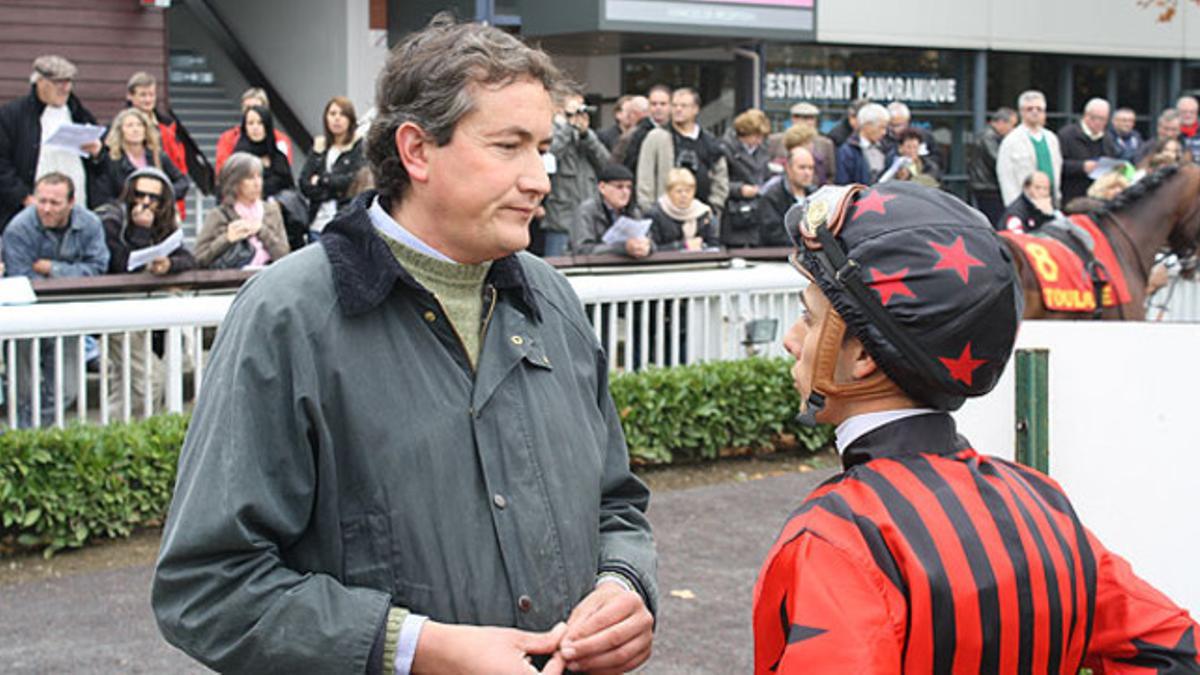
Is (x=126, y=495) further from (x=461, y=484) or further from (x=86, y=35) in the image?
(x=86, y=35)

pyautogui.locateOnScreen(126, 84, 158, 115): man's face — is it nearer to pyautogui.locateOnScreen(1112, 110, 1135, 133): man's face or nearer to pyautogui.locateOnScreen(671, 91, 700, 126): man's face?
pyautogui.locateOnScreen(671, 91, 700, 126): man's face

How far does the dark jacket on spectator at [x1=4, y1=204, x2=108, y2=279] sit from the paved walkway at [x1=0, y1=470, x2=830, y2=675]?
2.97 meters

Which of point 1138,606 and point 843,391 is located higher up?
point 843,391

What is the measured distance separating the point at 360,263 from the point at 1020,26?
21.3 metres

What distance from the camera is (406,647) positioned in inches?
92.0

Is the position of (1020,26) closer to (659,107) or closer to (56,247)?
(659,107)

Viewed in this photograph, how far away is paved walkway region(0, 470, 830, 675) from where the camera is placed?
5621mm

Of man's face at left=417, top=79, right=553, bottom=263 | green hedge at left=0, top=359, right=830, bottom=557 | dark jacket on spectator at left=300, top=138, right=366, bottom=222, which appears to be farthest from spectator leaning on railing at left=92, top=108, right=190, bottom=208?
man's face at left=417, top=79, right=553, bottom=263

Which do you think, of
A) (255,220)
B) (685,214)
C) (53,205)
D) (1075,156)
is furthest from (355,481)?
(1075,156)

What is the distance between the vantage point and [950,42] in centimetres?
2158

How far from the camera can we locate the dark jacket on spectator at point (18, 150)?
10727 mm

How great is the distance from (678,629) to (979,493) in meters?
3.88

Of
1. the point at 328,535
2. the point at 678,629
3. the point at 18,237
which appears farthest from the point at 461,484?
the point at 18,237

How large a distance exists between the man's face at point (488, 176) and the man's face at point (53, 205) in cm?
709
